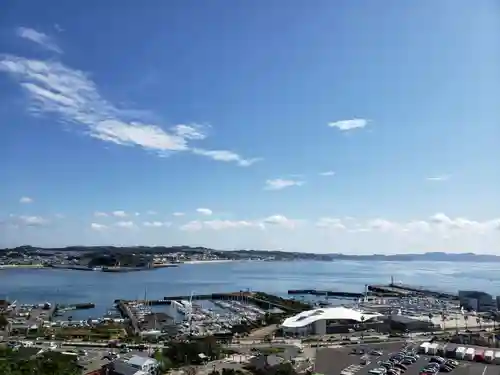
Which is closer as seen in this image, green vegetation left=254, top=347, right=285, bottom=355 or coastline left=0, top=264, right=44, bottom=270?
green vegetation left=254, top=347, right=285, bottom=355

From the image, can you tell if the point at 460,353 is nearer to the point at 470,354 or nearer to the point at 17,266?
the point at 470,354

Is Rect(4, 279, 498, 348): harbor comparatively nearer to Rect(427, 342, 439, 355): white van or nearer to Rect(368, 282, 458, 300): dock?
Rect(368, 282, 458, 300): dock

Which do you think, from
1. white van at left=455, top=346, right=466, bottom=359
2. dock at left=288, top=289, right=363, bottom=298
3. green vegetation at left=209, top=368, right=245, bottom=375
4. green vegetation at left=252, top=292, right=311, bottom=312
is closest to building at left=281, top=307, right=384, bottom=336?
green vegetation at left=252, top=292, right=311, bottom=312

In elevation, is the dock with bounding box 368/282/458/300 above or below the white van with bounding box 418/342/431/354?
below

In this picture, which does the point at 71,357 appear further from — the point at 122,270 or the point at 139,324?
the point at 122,270

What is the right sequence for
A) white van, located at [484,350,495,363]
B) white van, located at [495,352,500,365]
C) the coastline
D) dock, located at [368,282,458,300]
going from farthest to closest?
the coastline, dock, located at [368,282,458,300], white van, located at [484,350,495,363], white van, located at [495,352,500,365]

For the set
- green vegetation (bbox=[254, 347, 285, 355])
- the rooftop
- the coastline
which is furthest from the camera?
the coastline

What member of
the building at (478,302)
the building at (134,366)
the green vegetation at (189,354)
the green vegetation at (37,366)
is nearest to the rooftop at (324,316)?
the green vegetation at (189,354)
